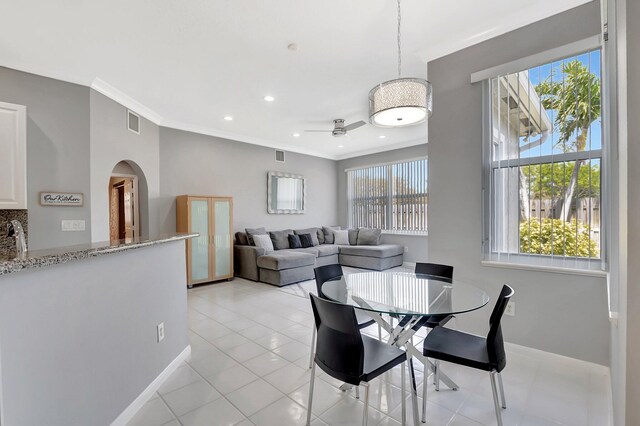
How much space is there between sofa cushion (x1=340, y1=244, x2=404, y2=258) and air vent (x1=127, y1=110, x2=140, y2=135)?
4.53 meters

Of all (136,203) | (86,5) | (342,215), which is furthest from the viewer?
(342,215)

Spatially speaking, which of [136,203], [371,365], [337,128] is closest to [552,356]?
[371,365]

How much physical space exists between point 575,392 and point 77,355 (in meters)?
3.00

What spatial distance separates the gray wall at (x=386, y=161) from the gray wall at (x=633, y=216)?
18.5 ft

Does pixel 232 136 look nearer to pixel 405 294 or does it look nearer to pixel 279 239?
pixel 279 239

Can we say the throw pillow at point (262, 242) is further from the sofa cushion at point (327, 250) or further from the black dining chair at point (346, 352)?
the black dining chair at point (346, 352)

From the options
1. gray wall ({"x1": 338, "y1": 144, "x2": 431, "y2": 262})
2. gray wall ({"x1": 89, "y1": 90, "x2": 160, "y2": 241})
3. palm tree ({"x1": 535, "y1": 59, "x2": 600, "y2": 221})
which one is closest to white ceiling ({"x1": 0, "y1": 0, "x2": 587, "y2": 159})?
gray wall ({"x1": 89, "y1": 90, "x2": 160, "y2": 241})

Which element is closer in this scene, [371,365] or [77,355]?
[77,355]

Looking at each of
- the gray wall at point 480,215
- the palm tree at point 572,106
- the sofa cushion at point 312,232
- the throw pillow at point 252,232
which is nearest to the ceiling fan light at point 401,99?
the gray wall at point 480,215

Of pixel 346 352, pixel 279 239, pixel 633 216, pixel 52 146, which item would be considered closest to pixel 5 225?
pixel 52 146

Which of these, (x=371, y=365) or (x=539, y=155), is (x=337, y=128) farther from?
(x=371, y=365)

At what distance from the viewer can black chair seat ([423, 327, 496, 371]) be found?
1611mm

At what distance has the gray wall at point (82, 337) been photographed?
115 cm

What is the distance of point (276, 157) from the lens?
6.68m
